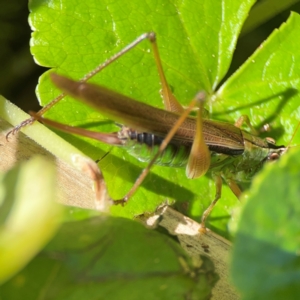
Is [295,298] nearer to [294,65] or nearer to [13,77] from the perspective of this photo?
[294,65]

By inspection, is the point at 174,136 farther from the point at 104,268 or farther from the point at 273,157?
the point at 104,268

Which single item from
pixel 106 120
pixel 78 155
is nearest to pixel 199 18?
pixel 106 120

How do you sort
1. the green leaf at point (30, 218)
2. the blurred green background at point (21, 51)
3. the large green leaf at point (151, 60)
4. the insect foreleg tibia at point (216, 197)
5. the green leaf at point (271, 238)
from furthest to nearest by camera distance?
the blurred green background at point (21, 51) → the insect foreleg tibia at point (216, 197) → the large green leaf at point (151, 60) → the green leaf at point (271, 238) → the green leaf at point (30, 218)

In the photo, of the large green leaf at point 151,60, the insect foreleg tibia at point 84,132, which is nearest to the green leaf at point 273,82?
the large green leaf at point 151,60

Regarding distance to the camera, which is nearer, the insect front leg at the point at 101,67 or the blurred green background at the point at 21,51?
the insect front leg at the point at 101,67

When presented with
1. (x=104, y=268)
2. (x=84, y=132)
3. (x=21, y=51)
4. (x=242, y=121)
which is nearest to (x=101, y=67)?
(x=84, y=132)

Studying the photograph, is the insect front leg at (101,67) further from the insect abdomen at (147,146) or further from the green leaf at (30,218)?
the green leaf at (30,218)
